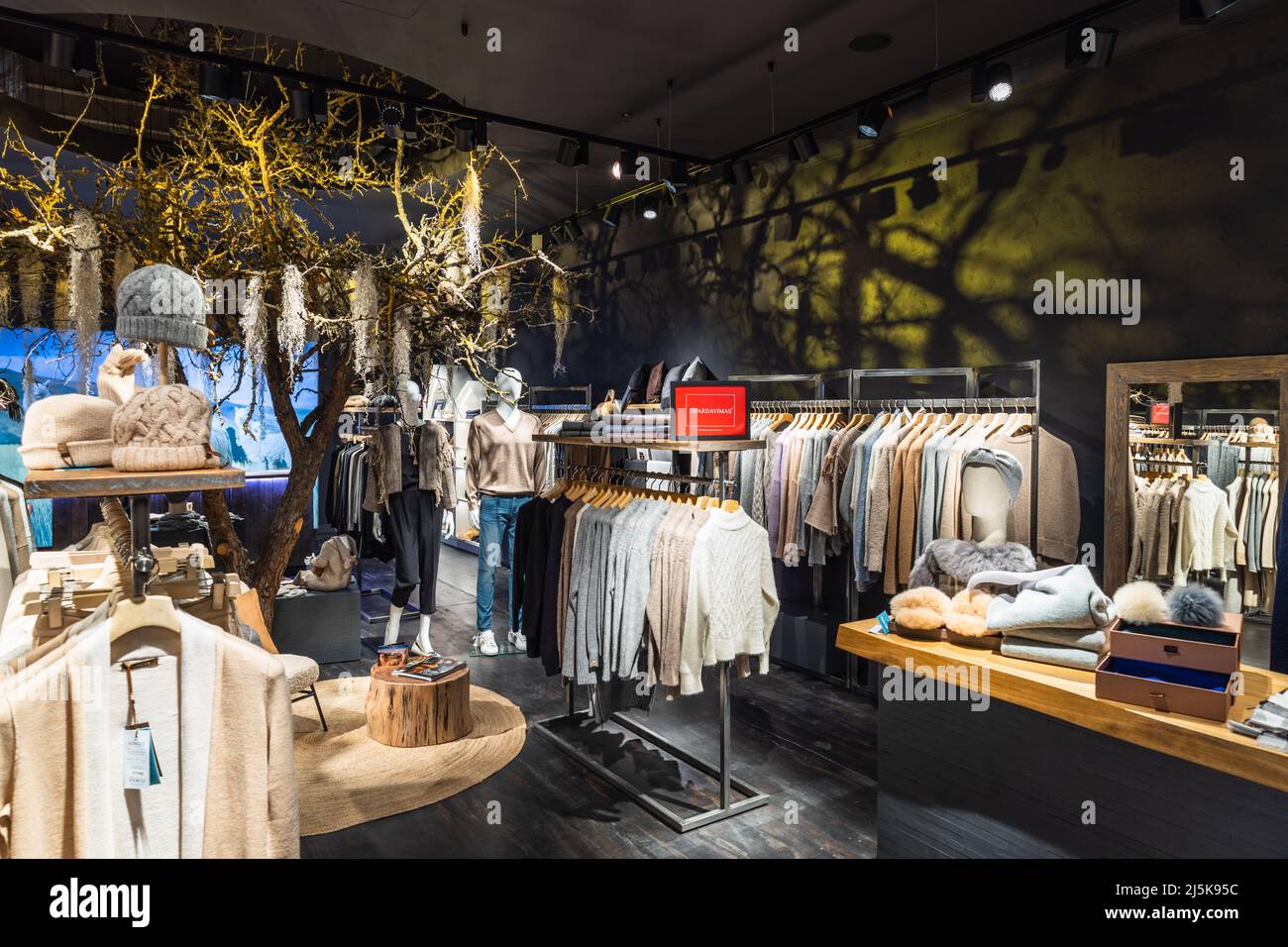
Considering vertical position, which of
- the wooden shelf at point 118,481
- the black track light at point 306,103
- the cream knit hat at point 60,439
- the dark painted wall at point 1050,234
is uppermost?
the black track light at point 306,103

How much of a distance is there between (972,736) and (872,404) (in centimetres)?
322

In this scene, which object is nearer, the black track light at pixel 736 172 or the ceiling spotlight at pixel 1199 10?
the ceiling spotlight at pixel 1199 10

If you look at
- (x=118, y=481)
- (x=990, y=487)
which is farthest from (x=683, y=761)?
(x=118, y=481)

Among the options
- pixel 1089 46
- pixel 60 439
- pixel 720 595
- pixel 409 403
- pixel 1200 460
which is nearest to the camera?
pixel 60 439

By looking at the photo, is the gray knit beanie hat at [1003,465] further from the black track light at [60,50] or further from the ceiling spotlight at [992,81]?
the black track light at [60,50]

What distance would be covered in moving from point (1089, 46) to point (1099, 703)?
3087 mm

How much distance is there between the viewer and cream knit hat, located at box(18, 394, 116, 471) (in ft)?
5.95

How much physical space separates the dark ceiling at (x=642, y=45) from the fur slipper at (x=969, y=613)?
299 cm

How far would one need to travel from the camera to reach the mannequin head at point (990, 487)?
253 cm

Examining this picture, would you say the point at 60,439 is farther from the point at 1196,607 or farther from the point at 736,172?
the point at 736,172

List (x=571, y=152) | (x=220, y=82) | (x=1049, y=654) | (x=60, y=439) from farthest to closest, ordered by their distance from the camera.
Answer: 1. (x=571, y=152)
2. (x=220, y=82)
3. (x=1049, y=654)
4. (x=60, y=439)

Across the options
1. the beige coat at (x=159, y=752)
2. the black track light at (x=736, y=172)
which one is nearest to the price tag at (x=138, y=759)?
the beige coat at (x=159, y=752)

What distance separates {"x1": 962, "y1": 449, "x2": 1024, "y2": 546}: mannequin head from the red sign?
103 centimetres

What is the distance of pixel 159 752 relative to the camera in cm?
175
